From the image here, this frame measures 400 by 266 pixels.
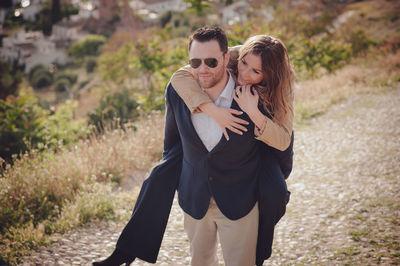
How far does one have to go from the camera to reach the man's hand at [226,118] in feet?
6.37

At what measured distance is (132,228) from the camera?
243 cm

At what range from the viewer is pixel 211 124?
6.94 feet

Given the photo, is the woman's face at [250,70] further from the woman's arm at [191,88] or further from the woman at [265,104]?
the woman's arm at [191,88]

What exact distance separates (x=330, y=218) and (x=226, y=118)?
111 inches

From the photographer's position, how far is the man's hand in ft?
6.37

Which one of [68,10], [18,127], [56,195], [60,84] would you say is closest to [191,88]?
[56,195]

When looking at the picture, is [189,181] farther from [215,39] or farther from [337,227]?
[337,227]

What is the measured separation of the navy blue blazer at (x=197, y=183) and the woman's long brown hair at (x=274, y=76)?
0.25m

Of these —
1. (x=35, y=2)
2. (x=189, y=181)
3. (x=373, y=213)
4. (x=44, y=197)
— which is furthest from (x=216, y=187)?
(x=35, y=2)

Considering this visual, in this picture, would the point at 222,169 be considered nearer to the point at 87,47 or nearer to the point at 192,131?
the point at 192,131

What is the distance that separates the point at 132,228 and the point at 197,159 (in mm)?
805

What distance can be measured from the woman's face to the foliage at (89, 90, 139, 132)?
6885mm

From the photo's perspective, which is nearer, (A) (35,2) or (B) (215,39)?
(B) (215,39)

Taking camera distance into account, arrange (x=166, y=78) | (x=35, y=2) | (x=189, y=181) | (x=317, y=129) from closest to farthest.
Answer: (x=189, y=181) → (x=166, y=78) → (x=317, y=129) → (x=35, y=2)
